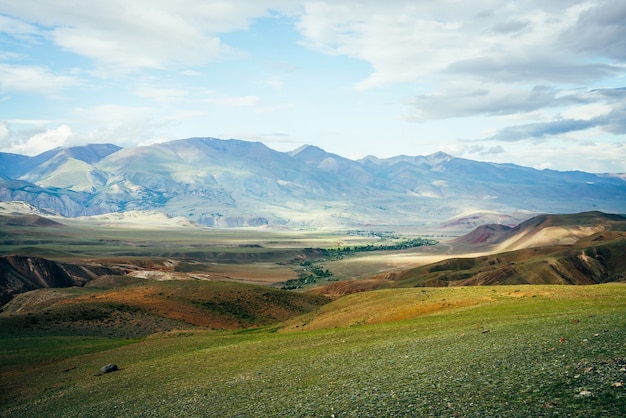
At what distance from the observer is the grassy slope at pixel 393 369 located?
16453 millimetres

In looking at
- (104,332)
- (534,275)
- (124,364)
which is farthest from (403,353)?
(534,275)

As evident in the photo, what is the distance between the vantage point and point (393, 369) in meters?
22.1

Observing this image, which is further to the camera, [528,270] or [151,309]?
[528,270]

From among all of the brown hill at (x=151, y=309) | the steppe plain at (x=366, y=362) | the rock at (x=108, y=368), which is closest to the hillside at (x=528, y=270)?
the brown hill at (x=151, y=309)

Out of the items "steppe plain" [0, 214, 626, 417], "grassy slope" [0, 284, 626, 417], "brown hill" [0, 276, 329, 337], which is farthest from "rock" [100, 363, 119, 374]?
"brown hill" [0, 276, 329, 337]

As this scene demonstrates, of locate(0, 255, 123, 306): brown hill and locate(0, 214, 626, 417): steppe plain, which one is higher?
locate(0, 214, 626, 417): steppe plain

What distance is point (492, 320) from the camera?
3091 centimetres

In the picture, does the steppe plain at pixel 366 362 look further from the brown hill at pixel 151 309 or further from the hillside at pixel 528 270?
the hillside at pixel 528 270

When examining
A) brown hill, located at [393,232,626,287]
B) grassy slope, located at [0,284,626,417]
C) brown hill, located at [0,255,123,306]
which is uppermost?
grassy slope, located at [0,284,626,417]

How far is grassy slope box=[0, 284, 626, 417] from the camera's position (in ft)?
54.0

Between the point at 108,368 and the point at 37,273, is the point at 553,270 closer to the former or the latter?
the point at 108,368

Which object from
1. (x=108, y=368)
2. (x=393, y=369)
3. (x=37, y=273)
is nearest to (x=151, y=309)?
(x=108, y=368)

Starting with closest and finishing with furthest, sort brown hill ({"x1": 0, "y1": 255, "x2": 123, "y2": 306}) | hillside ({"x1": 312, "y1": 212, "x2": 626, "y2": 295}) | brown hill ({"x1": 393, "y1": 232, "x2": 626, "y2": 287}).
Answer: brown hill ({"x1": 393, "y1": 232, "x2": 626, "y2": 287}), hillside ({"x1": 312, "y1": 212, "x2": 626, "y2": 295}), brown hill ({"x1": 0, "y1": 255, "x2": 123, "y2": 306})

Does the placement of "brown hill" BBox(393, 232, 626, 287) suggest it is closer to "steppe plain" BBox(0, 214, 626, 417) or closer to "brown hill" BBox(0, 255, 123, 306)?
"steppe plain" BBox(0, 214, 626, 417)
